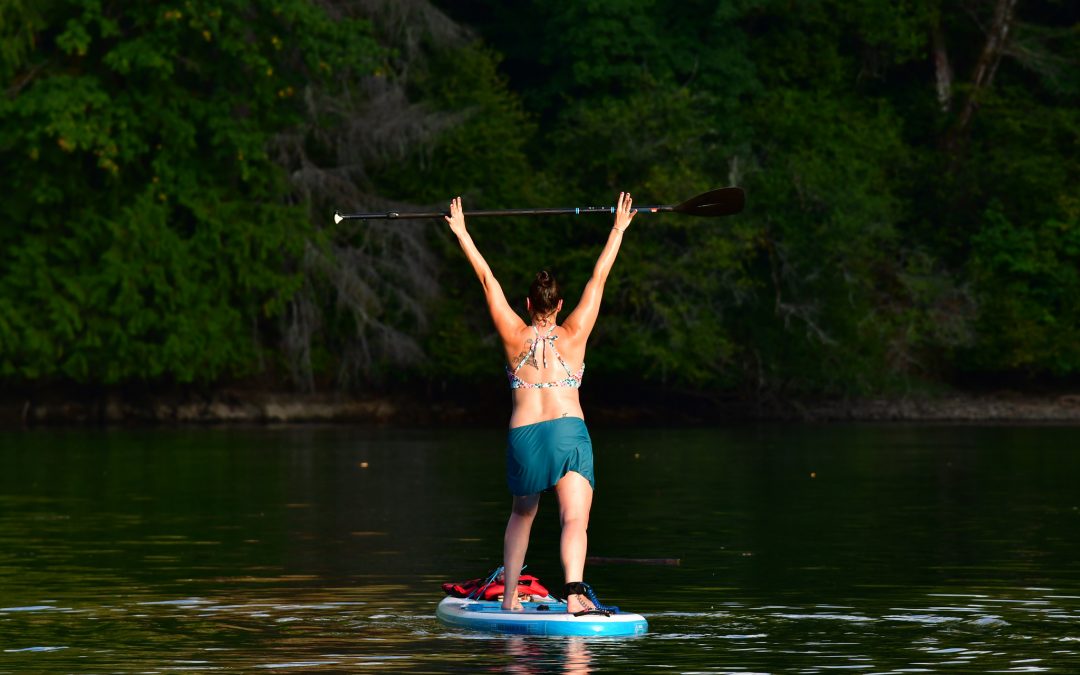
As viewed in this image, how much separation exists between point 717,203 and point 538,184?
44.8 metres

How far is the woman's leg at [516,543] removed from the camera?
1512 centimetres

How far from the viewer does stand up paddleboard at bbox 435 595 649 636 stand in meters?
14.5

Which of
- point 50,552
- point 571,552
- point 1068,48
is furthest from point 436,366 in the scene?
point 571,552

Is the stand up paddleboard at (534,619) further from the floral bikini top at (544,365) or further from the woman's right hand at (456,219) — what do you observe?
the woman's right hand at (456,219)

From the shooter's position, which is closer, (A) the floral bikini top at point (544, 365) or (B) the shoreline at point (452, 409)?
(A) the floral bikini top at point (544, 365)

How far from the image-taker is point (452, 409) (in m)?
62.0

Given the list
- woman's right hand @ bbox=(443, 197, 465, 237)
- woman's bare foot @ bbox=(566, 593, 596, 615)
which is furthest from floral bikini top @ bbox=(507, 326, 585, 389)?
woman's bare foot @ bbox=(566, 593, 596, 615)

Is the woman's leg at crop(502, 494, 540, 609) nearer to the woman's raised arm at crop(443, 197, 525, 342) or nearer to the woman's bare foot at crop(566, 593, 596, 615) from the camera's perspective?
the woman's bare foot at crop(566, 593, 596, 615)

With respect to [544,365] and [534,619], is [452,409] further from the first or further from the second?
[534,619]

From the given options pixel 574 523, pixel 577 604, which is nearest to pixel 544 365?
pixel 574 523

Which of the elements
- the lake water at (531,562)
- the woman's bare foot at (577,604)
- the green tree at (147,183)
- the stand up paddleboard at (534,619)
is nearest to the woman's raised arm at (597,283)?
the woman's bare foot at (577,604)

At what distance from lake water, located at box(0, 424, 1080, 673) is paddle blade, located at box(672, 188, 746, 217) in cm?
267

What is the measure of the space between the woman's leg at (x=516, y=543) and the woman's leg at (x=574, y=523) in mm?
258

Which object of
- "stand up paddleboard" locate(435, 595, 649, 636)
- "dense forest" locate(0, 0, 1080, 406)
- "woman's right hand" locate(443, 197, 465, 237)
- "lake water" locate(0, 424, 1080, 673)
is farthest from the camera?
"dense forest" locate(0, 0, 1080, 406)
